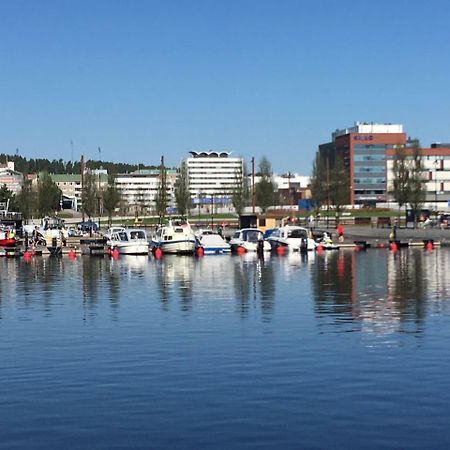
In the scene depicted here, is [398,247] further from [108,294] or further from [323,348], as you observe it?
[323,348]

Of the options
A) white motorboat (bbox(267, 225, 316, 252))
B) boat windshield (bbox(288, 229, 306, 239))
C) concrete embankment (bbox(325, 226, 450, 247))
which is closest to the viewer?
white motorboat (bbox(267, 225, 316, 252))

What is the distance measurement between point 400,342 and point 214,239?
211 feet

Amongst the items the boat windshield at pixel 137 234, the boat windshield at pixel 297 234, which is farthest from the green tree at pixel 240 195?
the boat windshield at pixel 137 234

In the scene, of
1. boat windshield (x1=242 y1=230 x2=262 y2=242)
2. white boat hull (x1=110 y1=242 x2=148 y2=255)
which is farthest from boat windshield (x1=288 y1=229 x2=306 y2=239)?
white boat hull (x1=110 y1=242 x2=148 y2=255)

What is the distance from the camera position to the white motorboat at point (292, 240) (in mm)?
94375

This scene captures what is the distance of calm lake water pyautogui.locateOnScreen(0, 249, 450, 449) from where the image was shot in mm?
19203

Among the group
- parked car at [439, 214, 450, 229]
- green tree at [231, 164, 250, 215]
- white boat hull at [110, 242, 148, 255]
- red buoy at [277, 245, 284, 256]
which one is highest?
green tree at [231, 164, 250, 215]

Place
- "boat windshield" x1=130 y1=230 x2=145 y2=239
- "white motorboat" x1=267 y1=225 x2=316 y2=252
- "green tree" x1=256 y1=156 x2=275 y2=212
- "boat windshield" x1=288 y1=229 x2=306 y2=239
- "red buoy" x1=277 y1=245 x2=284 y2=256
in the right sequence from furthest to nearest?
"green tree" x1=256 y1=156 x2=275 y2=212, "boat windshield" x1=288 y1=229 x2=306 y2=239, "boat windshield" x1=130 y1=230 x2=145 y2=239, "white motorboat" x1=267 y1=225 x2=316 y2=252, "red buoy" x1=277 y1=245 x2=284 y2=256

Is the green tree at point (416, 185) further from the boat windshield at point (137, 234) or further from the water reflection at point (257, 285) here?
the water reflection at point (257, 285)

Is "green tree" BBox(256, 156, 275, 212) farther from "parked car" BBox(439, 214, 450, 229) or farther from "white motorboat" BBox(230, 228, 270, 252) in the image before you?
"white motorboat" BBox(230, 228, 270, 252)

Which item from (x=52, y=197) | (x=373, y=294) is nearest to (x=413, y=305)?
(x=373, y=294)

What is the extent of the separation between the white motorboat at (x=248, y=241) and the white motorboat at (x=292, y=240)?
1356 mm

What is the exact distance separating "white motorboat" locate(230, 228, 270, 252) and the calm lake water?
41.9 m

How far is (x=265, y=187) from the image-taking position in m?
184
